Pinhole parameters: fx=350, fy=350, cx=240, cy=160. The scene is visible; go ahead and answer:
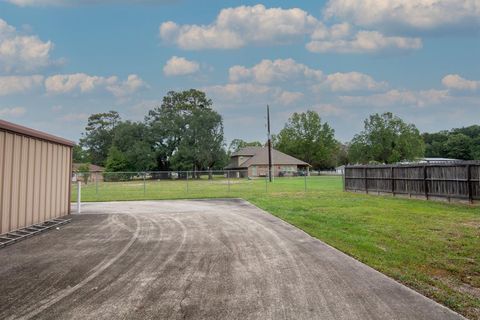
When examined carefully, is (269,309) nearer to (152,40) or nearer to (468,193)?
(468,193)

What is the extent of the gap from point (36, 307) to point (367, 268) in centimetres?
470

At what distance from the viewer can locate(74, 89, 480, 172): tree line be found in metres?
59.3

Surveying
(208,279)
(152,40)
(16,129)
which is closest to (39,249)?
(16,129)

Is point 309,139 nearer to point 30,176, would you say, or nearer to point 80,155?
point 80,155

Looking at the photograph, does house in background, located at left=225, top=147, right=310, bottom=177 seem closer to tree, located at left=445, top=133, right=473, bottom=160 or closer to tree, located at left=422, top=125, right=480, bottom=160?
tree, located at left=422, top=125, right=480, bottom=160

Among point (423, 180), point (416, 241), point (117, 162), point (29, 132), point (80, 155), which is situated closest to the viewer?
point (416, 241)

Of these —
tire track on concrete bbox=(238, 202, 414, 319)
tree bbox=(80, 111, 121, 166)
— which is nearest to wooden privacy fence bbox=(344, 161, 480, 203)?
tire track on concrete bbox=(238, 202, 414, 319)

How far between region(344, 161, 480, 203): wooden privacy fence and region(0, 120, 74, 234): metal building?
15.4 m

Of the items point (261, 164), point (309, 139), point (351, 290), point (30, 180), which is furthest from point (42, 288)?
point (309, 139)

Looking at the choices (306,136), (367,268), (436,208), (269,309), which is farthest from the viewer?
(306,136)

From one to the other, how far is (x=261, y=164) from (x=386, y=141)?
2523 cm

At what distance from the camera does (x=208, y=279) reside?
5.14 meters

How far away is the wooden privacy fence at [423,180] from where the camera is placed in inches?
552

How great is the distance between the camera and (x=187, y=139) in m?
59.8
